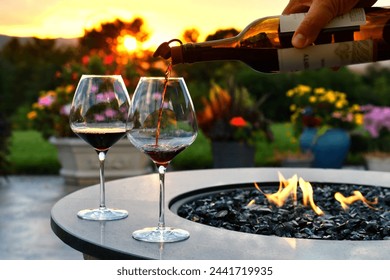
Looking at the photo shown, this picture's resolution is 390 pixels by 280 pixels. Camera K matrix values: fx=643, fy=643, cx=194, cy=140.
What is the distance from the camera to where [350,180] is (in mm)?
2920

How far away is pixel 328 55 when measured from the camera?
2070 mm

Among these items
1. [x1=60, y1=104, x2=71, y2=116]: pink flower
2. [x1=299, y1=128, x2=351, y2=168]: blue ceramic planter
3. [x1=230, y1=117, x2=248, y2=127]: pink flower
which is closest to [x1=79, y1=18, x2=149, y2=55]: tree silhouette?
[x1=60, y1=104, x2=71, y2=116]: pink flower

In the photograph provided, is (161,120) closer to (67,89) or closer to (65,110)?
(65,110)

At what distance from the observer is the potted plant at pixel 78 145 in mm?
7977

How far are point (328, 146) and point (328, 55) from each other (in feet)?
20.8

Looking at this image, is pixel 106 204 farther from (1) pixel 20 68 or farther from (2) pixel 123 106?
(1) pixel 20 68

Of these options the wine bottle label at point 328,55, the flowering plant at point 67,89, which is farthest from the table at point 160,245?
the flowering plant at point 67,89

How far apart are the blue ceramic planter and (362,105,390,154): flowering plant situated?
718 mm

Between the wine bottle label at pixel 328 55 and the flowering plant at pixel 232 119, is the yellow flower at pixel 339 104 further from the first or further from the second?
the wine bottle label at pixel 328 55

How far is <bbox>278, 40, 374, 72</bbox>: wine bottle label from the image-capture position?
2.06 m

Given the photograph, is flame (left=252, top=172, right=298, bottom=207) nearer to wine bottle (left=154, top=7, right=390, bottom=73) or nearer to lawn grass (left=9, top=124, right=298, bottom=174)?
wine bottle (left=154, top=7, right=390, bottom=73)

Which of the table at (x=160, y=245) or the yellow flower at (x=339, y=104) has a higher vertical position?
the yellow flower at (x=339, y=104)

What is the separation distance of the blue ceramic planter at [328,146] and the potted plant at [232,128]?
0.60 m
